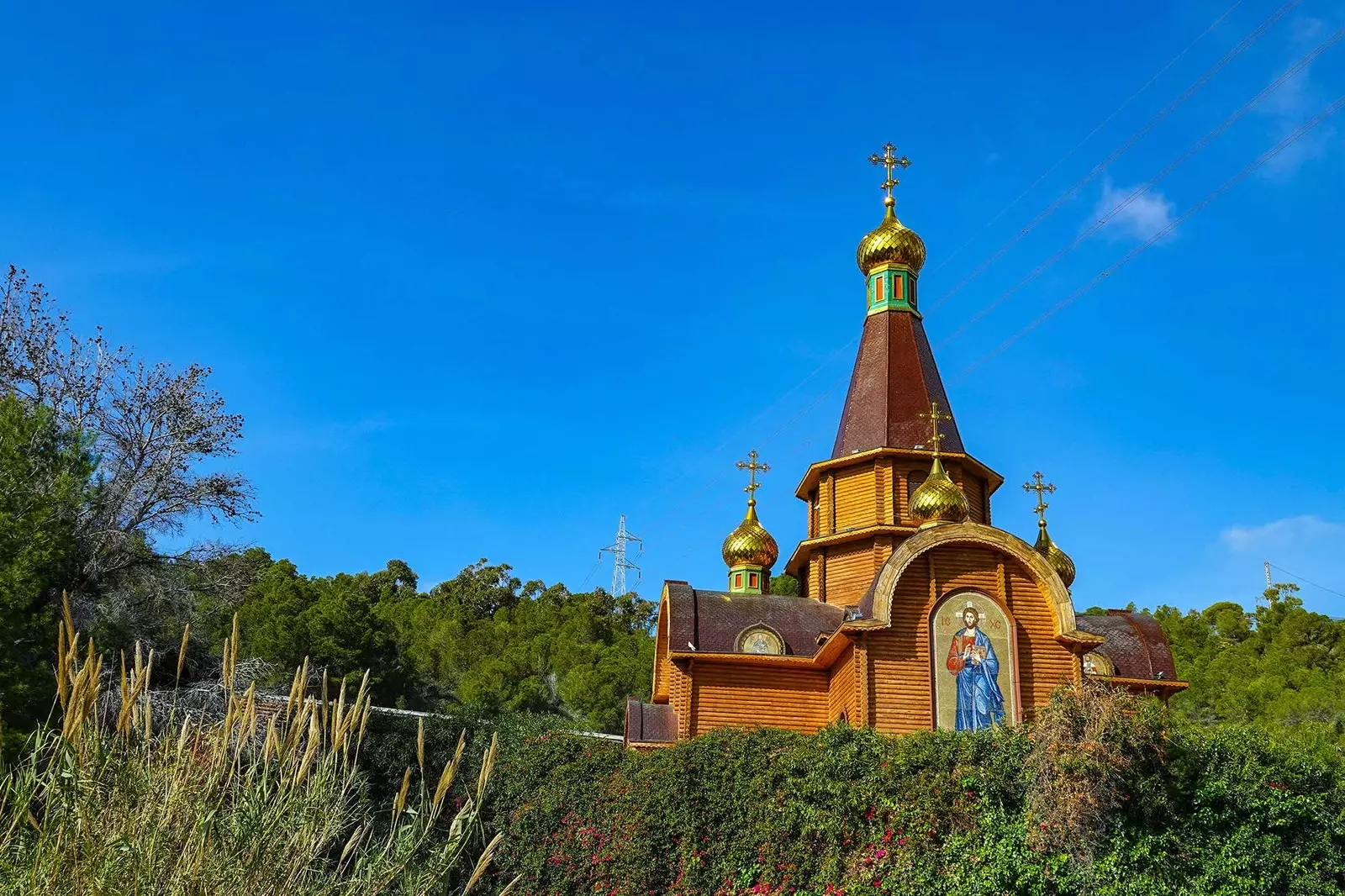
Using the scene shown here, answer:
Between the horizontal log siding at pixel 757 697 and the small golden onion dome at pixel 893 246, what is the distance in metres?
9.30

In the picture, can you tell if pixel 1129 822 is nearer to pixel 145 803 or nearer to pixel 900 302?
pixel 145 803

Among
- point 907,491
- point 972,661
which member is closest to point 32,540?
point 972,661

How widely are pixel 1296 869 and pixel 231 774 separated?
10.3 m

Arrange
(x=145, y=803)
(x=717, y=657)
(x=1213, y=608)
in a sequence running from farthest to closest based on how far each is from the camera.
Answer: (x=1213, y=608) < (x=717, y=657) < (x=145, y=803)

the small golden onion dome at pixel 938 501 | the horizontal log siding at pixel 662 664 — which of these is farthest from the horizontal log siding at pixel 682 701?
the small golden onion dome at pixel 938 501

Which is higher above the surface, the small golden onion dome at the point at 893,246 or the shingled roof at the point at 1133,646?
the small golden onion dome at the point at 893,246

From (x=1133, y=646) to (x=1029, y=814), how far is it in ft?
36.7

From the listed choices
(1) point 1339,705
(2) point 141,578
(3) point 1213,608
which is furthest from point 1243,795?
(3) point 1213,608

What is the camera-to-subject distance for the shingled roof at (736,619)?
19703 mm

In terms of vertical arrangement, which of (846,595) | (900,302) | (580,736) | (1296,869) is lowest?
(1296,869)

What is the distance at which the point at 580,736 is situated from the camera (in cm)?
1811

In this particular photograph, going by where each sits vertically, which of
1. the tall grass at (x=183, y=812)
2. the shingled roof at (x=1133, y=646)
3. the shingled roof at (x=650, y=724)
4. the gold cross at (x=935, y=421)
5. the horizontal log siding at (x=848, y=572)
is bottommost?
the tall grass at (x=183, y=812)

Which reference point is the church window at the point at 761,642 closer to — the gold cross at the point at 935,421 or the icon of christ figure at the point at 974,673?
the icon of christ figure at the point at 974,673

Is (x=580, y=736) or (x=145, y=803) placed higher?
(x=580, y=736)
